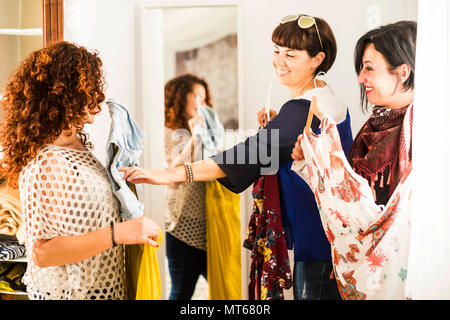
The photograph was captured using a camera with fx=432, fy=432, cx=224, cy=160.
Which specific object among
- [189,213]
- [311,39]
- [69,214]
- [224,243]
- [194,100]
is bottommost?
[224,243]

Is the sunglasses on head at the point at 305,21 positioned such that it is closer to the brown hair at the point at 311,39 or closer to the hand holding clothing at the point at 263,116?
the brown hair at the point at 311,39

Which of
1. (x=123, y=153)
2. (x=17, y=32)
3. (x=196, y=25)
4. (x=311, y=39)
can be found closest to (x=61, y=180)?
(x=123, y=153)

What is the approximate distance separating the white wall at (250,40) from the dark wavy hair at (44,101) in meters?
0.34

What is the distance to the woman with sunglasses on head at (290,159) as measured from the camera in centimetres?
168

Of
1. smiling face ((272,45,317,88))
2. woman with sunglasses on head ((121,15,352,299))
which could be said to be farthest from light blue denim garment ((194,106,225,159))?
smiling face ((272,45,317,88))

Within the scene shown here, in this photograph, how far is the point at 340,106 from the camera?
177cm

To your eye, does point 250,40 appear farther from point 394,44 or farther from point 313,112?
point 394,44

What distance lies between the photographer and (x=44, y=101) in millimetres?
1369

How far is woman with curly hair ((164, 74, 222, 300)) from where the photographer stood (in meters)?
Answer: 1.93

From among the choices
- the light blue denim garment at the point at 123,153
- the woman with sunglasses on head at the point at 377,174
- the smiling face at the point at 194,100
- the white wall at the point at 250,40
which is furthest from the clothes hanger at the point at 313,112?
the light blue denim garment at the point at 123,153

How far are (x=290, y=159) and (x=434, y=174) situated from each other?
0.55m

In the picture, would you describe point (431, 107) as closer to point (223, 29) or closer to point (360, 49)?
point (360, 49)

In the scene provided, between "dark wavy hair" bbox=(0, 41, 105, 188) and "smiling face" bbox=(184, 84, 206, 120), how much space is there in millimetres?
585

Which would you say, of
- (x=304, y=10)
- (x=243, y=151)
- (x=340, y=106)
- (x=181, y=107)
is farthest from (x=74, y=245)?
(x=304, y=10)
